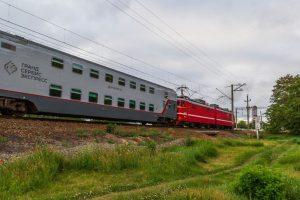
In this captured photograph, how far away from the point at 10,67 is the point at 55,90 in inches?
149

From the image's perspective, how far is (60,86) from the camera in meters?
26.3

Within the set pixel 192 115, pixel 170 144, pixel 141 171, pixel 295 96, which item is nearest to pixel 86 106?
pixel 170 144

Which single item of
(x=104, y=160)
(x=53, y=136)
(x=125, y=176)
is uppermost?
(x=53, y=136)

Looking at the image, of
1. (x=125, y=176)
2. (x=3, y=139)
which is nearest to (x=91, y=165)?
(x=125, y=176)

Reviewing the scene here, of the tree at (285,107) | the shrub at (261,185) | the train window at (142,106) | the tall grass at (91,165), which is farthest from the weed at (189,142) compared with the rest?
the tree at (285,107)

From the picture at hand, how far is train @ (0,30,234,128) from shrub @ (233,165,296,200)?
1366 cm

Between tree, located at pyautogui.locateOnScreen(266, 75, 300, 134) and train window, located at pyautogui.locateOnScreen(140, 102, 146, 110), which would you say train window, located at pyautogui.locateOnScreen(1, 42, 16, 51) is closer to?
train window, located at pyautogui.locateOnScreen(140, 102, 146, 110)

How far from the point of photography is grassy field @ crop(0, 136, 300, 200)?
12.8 metres

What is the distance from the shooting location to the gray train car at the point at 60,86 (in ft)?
75.3

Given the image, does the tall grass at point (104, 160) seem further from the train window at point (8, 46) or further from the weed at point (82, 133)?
the train window at point (8, 46)

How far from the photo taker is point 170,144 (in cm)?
2519

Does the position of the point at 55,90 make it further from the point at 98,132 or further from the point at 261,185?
the point at 261,185

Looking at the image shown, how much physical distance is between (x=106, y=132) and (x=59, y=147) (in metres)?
6.29

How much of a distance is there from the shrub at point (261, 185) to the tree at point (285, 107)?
194 ft
